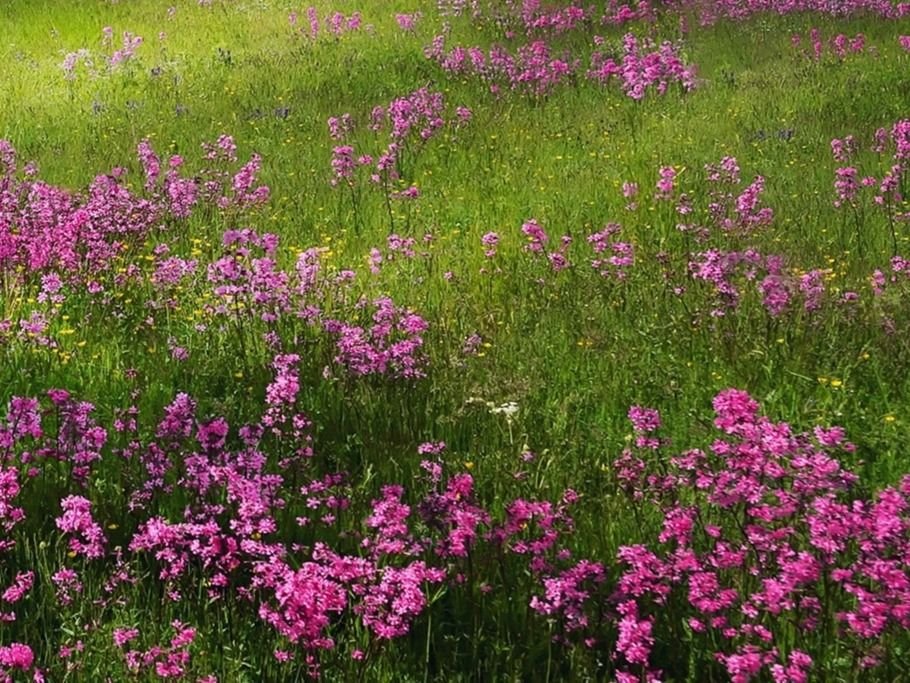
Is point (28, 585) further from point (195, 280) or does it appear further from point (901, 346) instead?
point (901, 346)

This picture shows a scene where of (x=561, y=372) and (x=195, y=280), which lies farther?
(x=195, y=280)

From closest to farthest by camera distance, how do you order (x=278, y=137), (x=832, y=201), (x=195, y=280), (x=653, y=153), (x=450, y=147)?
(x=195, y=280) → (x=832, y=201) → (x=653, y=153) → (x=450, y=147) → (x=278, y=137)

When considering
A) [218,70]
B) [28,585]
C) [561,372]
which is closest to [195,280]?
[561,372]

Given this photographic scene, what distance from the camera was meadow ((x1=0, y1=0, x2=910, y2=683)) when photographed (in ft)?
8.52

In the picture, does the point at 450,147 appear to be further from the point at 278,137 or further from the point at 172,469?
the point at 172,469

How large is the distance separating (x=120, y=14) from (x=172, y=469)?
16675mm

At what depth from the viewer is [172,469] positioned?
11.9 feet

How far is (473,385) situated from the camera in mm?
4637

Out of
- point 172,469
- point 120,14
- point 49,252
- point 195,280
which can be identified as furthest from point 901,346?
point 120,14

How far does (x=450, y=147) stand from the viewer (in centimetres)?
955

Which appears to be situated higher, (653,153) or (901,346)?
(653,153)

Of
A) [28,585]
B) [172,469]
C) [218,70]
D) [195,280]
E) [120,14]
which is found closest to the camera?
[28,585]

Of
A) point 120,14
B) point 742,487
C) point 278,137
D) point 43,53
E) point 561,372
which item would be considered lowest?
point 742,487

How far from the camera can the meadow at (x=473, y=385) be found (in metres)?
2.60
